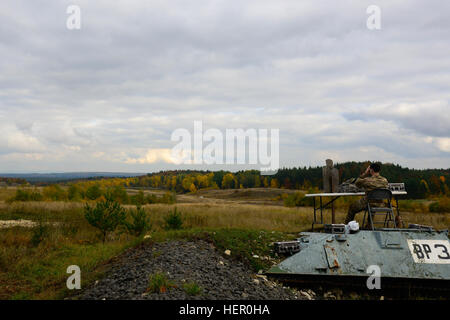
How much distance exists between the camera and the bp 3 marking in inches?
317

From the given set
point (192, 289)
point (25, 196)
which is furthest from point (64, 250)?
point (25, 196)

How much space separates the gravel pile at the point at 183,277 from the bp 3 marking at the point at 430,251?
2.87 m

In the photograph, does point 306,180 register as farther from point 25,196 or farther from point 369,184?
point 369,184

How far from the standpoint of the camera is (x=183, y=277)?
291 inches

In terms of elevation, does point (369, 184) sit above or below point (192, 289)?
above

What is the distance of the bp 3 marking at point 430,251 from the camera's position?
8.06 m

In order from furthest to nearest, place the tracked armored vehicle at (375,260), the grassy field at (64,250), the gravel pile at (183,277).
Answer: the grassy field at (64,250) < the tracked armored vehicle at (375,260) < the gravel pile at (183,277)

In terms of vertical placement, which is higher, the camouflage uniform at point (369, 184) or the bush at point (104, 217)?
the camouflage uniform at point (369, 184)

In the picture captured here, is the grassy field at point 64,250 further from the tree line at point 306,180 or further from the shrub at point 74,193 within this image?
the tree line at point 306,180

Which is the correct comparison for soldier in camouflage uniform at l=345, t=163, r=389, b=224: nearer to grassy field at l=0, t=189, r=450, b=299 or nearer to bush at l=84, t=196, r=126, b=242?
grassy field at l=0, t=189, r=450, b=299

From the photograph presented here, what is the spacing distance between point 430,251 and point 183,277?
233 inches

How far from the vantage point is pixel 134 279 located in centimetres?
738

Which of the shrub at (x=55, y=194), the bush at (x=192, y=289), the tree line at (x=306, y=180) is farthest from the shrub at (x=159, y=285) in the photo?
the tree line at (x=306, y=180)
